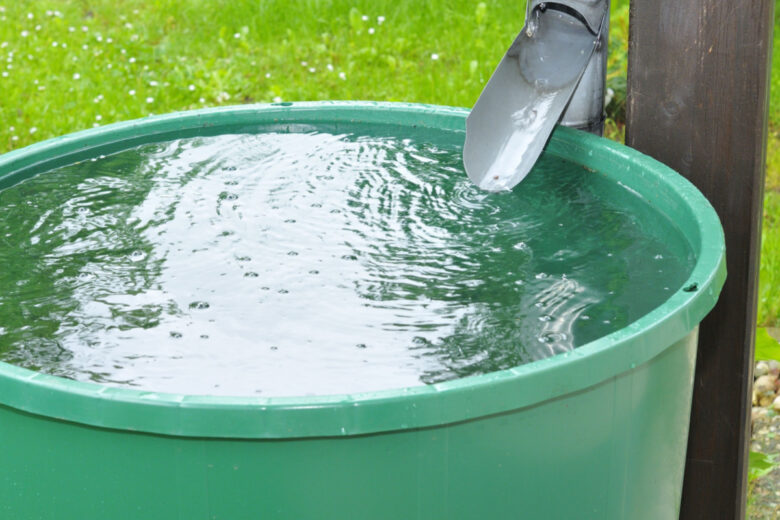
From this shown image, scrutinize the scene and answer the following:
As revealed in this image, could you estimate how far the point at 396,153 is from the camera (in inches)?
88.8

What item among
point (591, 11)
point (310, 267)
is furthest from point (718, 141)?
point (310, 267)

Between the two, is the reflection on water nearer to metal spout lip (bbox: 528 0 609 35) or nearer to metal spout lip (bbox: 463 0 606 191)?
metal spout lip (bbox: 463 0 606 191)

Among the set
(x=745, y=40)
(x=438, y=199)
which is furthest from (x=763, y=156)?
(x=438, y=199)

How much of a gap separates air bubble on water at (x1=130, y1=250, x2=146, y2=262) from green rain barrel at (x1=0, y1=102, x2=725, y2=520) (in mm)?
555

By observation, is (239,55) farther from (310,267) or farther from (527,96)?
(310,267)

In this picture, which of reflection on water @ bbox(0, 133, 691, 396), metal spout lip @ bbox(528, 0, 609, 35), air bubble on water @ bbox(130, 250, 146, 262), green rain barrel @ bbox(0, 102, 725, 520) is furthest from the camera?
metal spout lip @ bbox(528, 0, 609, 35)

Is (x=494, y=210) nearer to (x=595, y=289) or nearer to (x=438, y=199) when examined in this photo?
(x=438, y=199)

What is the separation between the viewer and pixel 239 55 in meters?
4.89

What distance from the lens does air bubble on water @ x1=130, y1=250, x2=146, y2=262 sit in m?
1.77

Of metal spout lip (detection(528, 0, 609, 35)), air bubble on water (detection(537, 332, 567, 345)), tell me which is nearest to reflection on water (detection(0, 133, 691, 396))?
air bubble on water (detection(537, 332, 567, 345))

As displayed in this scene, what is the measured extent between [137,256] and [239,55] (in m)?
3.28

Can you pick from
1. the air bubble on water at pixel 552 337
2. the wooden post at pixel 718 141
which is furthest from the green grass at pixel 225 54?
the air bubble on water at pixel 552 337

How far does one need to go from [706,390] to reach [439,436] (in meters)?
0.99

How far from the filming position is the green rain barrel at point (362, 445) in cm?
113
